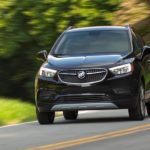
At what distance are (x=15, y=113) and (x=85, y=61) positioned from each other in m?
2.98

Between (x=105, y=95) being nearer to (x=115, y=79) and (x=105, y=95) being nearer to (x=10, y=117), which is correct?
(x=115, y=79)

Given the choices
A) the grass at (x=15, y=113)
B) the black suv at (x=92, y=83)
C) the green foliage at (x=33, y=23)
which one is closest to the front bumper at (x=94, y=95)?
the black suv at (x=92, y=83)

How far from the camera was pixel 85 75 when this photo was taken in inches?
634

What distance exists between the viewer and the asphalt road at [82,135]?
1239 cm

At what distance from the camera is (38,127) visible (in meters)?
16.1

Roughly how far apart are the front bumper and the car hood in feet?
1.08

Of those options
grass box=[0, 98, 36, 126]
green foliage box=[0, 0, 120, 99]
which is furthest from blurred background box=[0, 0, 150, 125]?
grass box=[0, 98, 36, 126]

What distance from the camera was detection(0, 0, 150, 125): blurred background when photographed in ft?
84.7

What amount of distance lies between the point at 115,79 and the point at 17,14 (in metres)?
11.3

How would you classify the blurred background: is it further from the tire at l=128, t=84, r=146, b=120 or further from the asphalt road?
the tire at l=128, t=84, r=146, b=120

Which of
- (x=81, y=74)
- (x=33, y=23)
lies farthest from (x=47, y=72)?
(x=33, y=23)

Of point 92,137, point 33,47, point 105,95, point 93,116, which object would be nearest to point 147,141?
point 92,137

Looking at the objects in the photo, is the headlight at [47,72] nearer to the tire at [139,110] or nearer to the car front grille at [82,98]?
the car front grille at [82,98]

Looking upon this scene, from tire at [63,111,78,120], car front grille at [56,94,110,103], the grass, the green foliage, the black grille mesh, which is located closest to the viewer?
the black grille mesh
